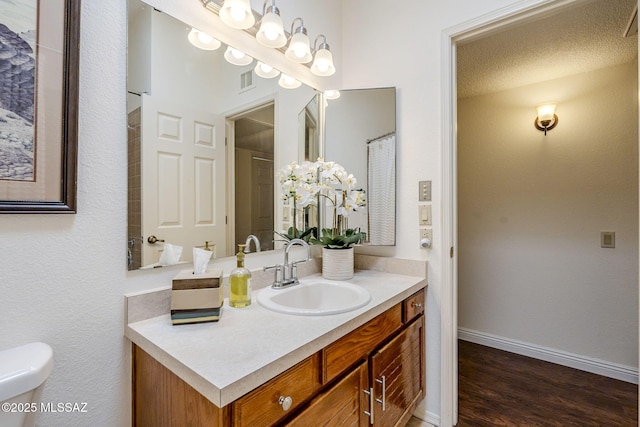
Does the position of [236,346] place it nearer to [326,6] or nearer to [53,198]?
[53,198]

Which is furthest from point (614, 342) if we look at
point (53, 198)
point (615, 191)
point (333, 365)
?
point (53, 198)

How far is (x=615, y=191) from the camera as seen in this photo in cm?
207

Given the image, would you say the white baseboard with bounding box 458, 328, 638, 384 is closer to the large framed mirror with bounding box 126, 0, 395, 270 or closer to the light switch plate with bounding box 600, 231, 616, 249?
the light switch plate with bounding box 600, 231, 616, 249

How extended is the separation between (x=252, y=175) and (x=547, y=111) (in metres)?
2.33

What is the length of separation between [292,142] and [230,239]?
635mm

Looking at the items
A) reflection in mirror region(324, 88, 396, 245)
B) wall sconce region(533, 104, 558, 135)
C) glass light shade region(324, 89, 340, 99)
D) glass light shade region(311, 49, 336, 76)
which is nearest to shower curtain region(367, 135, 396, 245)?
reflection in mirror region(324, 88, 396, 245)

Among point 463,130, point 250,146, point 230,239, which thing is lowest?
point 230,239

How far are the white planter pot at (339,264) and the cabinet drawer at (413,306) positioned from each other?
31 centimetres

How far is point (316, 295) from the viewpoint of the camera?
142 centimetres

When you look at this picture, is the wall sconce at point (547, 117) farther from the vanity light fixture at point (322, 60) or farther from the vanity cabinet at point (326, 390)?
the vanity cabinet at point (326, 390)

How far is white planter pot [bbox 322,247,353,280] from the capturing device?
150cm

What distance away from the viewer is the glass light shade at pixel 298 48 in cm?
143

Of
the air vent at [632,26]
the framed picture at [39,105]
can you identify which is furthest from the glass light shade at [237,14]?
the air vent at [632,26]

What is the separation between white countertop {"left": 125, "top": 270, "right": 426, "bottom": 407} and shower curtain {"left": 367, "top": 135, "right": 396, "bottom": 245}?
606 millimetres
